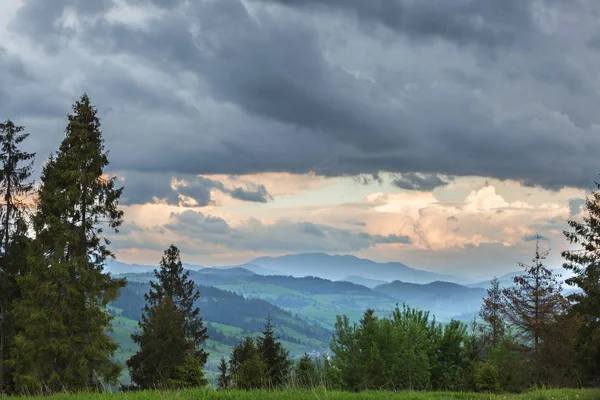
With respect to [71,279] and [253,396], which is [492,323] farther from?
[253,396]

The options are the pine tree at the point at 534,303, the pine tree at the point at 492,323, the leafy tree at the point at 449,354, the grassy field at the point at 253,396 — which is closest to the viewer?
the grassy field at the point at 253,396

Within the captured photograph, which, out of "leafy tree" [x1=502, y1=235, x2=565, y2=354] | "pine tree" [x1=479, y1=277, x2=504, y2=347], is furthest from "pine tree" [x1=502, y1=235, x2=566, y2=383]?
"pine tree" [x1=479, y1=277, x2=504, y2=347]

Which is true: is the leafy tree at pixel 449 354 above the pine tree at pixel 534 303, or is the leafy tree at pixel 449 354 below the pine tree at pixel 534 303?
below

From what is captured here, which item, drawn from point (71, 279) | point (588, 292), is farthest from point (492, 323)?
point (71, 279)

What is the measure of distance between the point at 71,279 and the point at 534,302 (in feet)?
89.6

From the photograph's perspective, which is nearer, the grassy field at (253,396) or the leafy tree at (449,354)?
the grassy field at (253,396)

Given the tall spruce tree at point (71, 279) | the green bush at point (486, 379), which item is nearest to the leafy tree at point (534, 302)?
the green bush at point (486, 379)

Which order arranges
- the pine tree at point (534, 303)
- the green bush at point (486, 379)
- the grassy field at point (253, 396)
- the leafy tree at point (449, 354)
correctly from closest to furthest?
the grassy field at point (253, 396)
the green bush at point (486, 379)
the pine tree at point (534, 303)
the leafy tree at point (449, 354)

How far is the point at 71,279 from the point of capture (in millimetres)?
33750

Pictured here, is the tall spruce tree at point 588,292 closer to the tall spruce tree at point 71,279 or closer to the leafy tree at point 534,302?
the leafy tree at point 534,302

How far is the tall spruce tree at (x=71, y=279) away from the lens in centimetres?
3278

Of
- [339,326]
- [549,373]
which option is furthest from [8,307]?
[549,373]

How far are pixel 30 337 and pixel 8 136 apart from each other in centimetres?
1513

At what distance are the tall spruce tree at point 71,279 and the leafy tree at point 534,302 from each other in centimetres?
2398
